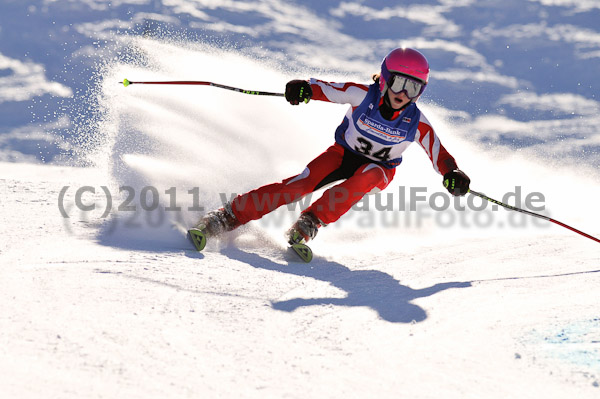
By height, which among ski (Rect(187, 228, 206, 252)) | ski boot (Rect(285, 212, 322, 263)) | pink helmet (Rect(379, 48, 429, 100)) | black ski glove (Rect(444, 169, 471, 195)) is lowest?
ski (Rect(187, 228, 206, 252))

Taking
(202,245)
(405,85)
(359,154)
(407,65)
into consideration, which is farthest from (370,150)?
(202,245)

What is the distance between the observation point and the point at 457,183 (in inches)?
157

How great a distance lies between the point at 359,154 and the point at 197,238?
1350 mm

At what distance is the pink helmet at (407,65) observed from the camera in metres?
3.89

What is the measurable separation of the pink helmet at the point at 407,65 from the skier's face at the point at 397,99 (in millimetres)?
92

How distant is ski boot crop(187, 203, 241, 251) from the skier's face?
4.34 ft

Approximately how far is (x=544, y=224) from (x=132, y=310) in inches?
145

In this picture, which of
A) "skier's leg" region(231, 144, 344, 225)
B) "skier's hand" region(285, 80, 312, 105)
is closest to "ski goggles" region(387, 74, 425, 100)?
"skier's hand" region(285, 80, 312, 105)

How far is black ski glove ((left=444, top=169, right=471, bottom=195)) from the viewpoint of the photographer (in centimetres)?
399

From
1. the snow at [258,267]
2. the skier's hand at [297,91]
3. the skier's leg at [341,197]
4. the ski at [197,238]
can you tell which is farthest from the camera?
the skier's hand at [297,91]

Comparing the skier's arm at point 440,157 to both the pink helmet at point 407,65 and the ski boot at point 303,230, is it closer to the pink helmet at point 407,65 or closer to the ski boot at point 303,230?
the pink helmet at point 407,65

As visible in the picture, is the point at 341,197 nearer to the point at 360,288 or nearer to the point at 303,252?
the point at 303,252

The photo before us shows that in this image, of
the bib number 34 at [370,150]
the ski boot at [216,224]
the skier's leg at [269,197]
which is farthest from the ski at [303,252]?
the bib number 34 at [370,150]

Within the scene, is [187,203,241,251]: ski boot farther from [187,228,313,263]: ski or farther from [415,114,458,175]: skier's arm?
[415,114,458,175]: skier's arm
